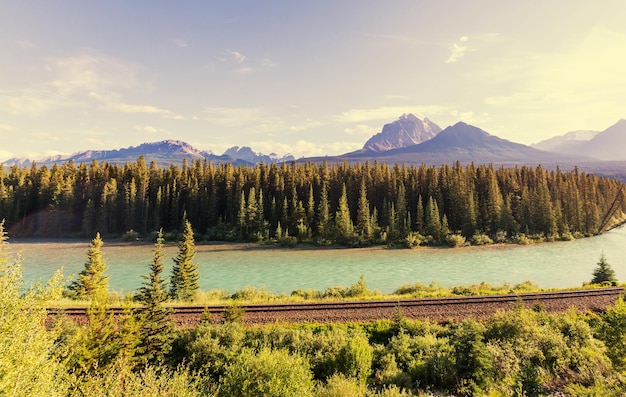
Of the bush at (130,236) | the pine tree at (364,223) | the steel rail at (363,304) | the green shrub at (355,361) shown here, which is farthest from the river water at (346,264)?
the green shrub at (355,361)

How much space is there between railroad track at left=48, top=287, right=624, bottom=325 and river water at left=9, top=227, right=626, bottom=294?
36.9ft

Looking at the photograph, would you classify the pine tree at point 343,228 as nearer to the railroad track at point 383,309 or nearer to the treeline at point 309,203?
the treeline at point 309,203

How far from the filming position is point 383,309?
24438 millimetres

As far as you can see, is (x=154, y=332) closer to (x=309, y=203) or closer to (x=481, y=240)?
(x=309, y=203)

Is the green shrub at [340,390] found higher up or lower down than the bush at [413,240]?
higher up

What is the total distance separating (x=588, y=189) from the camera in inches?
3533

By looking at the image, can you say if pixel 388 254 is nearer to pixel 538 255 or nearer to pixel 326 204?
pixel 326 204

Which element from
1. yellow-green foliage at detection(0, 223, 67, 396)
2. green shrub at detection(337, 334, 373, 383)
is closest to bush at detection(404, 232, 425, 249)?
green shrub at detection(337, 334, 373, 383)

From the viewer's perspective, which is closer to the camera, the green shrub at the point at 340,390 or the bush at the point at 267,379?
the bush at the point at 267,379

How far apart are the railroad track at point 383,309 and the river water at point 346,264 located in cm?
1126

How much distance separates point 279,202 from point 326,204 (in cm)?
1441

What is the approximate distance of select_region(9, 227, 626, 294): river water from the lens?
133 ft

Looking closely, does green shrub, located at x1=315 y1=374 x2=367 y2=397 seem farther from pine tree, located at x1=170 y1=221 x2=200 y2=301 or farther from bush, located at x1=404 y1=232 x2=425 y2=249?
bush, located at x1=404 y1=232 x2=425 y2=249

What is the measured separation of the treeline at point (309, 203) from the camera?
243 feet
